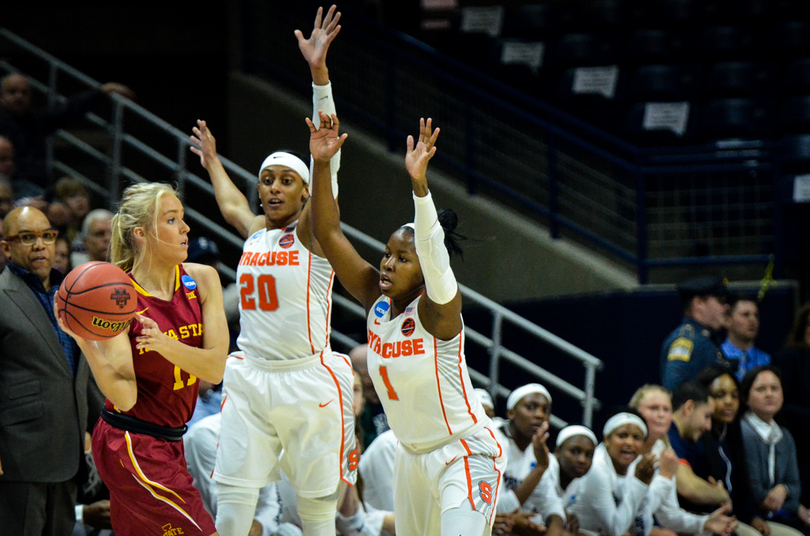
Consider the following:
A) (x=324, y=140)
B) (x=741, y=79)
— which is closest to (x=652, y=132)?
(x=741, y=79)

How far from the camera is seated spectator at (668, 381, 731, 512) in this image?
730 cm

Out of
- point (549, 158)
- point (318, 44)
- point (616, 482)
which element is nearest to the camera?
point (318, 44)

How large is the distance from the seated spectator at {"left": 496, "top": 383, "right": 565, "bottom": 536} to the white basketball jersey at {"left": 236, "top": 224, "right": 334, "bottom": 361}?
1.76 metres

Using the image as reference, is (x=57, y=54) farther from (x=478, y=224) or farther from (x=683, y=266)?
(x=683, y=266)

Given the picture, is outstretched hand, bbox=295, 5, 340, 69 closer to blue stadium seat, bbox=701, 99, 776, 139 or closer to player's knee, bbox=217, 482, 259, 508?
player's knee, bbox=217, 482, 259, 508

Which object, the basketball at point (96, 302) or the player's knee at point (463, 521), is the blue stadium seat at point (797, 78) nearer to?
the player's knee at point (463, 521)

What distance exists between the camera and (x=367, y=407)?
7.48m

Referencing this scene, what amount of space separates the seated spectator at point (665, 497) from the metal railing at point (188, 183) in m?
0.80

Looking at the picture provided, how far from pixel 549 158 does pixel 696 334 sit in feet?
8.21

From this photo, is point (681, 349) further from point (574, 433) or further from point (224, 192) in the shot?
point (224, 192)

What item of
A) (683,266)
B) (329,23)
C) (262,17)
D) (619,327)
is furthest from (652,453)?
(262,17)

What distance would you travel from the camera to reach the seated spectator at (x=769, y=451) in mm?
7730

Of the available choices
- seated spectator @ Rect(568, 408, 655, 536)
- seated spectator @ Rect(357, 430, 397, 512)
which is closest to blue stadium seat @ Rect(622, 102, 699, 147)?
seated spectator @ Rect(568, 408, 655, 536)

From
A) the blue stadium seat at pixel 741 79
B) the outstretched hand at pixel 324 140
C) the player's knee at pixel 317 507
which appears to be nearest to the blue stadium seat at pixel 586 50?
the blue stadium seat at pixel 741 79
